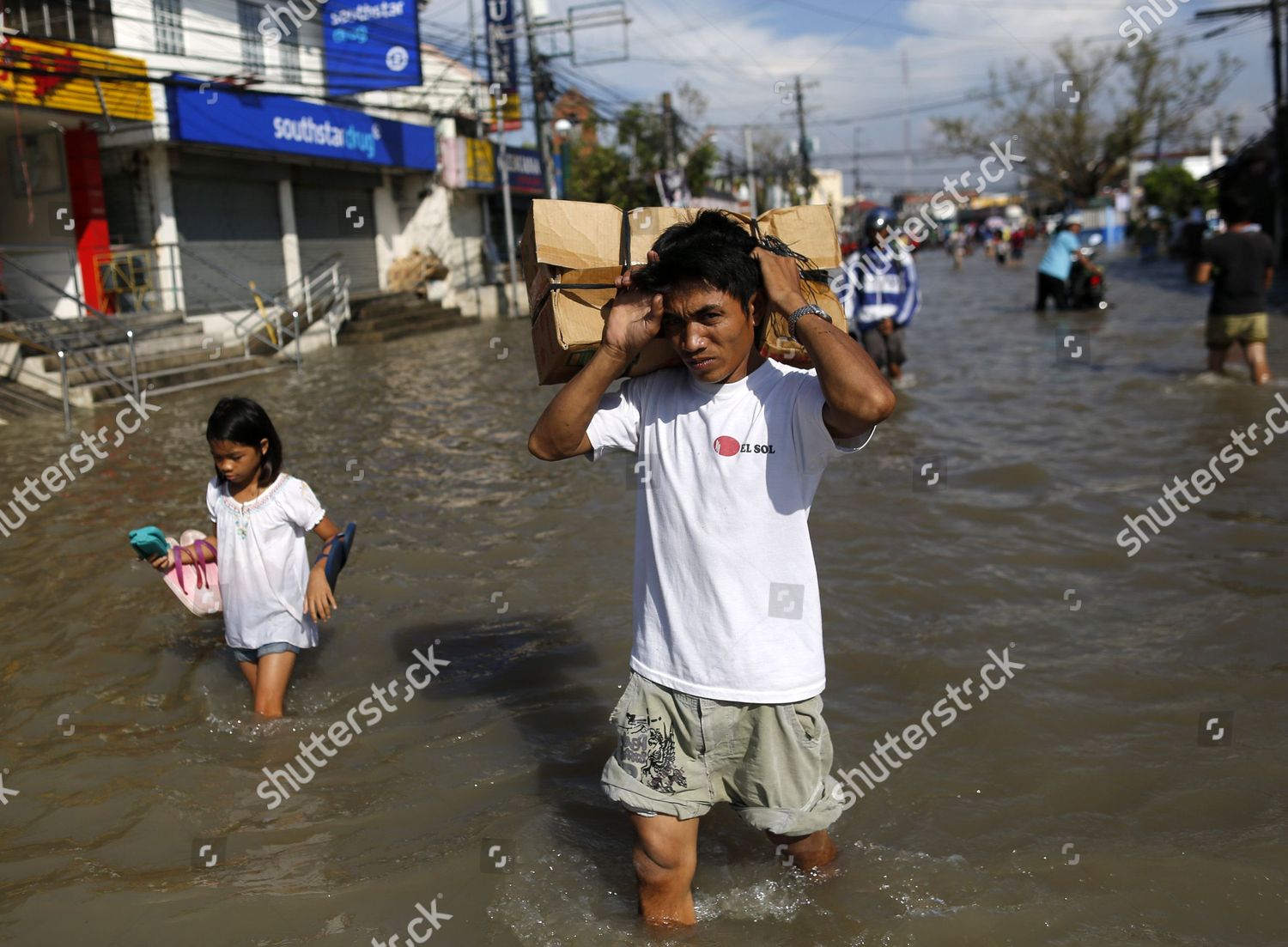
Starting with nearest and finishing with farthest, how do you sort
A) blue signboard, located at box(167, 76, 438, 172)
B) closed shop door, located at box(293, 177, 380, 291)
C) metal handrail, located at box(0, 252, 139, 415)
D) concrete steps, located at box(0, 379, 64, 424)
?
concrete steps, located at box(0, 379, 64, 424), metal handrail, located at box(0, 252, 139, 415), blue signboard, located at box(167, 76, 438, 172), closed shop door, located at box(293, 177, 380, 291)

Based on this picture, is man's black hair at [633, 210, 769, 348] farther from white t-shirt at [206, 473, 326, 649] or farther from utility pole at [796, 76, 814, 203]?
utility pole at [796, 76, 814, 203]

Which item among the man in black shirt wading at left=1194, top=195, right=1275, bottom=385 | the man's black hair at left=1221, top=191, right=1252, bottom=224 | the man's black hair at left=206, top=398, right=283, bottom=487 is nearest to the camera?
the man's black hair at left=206, top=398, right=283, bottom=487

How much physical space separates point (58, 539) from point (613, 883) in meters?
5.33

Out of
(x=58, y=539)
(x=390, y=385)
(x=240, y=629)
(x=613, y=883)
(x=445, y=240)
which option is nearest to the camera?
(x=613, y=883)

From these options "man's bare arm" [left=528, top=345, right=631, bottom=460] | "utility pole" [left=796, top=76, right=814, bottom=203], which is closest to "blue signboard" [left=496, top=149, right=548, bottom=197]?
"utility pole" [left=796, top=76, right=814, bottom=203]

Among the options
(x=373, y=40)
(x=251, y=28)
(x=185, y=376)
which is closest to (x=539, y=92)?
(x=373, y=40)

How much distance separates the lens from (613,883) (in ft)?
10.5

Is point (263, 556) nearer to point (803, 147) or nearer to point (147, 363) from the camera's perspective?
point (147, 363)

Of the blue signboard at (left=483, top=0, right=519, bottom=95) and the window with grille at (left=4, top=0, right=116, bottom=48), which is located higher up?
the blue signboard at (left=483, top=0, right=519, bottom=95)

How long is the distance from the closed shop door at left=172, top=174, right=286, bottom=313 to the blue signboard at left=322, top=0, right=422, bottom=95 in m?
4.12

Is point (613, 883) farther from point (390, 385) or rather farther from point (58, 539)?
point (390, 385)

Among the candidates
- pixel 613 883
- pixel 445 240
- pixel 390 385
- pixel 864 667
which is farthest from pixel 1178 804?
pixel 445 240

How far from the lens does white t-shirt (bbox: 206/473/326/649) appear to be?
4074 millimetres

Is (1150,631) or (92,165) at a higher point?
(92,165)
